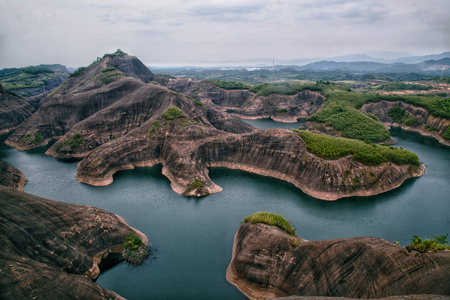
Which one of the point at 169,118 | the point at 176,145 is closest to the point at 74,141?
the point at 169,118

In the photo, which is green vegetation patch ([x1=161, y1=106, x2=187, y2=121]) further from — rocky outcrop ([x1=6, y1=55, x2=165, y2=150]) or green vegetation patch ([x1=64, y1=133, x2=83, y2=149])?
rocky outcrop ([x1=6, y1=55, x2=165, y2=150])

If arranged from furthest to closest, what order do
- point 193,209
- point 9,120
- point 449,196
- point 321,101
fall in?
1. point 321,101
2. point 9,120
3. point 449,196
4. point 193,209

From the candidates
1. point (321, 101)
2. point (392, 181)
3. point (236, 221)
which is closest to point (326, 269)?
point (236, 221)

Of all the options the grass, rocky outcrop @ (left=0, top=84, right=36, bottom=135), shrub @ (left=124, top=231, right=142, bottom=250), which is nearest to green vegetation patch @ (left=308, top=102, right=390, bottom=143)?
the grass

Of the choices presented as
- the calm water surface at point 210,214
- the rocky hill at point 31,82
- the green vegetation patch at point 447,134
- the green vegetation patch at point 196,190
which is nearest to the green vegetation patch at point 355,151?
the calm water surface at point 210,214

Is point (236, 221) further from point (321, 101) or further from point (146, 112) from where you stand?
point (321, 101)

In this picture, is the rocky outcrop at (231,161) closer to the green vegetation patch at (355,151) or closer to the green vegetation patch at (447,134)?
the green vegetation patch at (355,151)

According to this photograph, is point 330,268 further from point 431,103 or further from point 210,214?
point 431,103
